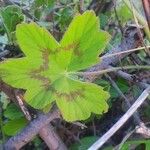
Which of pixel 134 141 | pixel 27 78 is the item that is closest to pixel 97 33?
pixel 27 78

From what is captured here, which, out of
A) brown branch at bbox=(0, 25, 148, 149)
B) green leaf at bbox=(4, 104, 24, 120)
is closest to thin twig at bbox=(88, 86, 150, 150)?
brown branch at bbox=(0, 25, 148, 149)

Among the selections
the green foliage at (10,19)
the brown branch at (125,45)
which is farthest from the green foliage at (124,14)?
the green foliage at (10,19)

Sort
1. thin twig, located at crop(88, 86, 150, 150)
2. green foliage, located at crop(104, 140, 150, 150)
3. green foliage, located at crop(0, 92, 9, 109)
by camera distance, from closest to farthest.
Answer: thin twig, located at crop(88, 86, 150, 150), green foliage, located at crop(104, 140, 150, 150), green foliage, located at crop(0, 92, 9, 109)

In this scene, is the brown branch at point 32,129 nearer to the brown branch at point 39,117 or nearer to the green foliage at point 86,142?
the brown branch at point 39,117

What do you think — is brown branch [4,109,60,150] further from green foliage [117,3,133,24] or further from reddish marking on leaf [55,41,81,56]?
green foliage [117,3,133,24]

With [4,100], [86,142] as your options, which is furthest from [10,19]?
[86,142]
